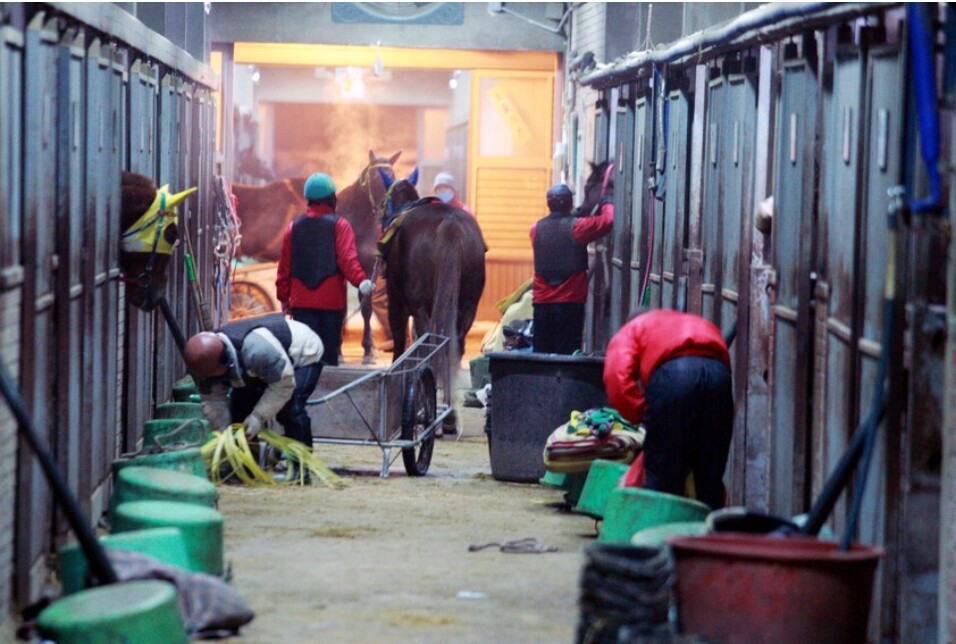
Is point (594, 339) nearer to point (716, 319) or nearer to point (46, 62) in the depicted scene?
point (716, 319)

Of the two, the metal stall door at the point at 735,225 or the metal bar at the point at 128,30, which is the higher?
the metal bar at the point at 128,30

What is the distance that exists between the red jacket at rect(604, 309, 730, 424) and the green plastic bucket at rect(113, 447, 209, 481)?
2.17 m

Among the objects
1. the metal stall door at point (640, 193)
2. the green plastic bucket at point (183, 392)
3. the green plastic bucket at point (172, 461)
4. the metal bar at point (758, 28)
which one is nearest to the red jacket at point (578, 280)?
the metal stall door at point (640, 193)

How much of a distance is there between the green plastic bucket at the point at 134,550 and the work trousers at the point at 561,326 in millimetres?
8364

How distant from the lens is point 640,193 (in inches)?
555

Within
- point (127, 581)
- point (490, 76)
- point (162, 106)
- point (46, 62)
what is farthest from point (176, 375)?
point (490, 76)

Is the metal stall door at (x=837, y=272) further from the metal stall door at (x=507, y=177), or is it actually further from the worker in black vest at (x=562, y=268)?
the metal stall door at (x=507, y=177)

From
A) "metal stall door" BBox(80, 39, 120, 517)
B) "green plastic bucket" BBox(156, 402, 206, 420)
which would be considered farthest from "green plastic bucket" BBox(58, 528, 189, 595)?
"green plastic bucket" BBox(156, 402, 206, 420)

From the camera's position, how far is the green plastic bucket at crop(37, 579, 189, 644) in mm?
5706

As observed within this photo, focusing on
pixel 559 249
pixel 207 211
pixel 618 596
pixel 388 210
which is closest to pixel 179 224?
pixel 207 211

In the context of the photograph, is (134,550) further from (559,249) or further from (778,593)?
(559,249)

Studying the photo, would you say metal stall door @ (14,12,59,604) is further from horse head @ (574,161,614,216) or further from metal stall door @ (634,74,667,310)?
horse head @ (574,161,614,216)

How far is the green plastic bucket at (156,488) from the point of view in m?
7.79

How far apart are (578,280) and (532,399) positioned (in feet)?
13.2
